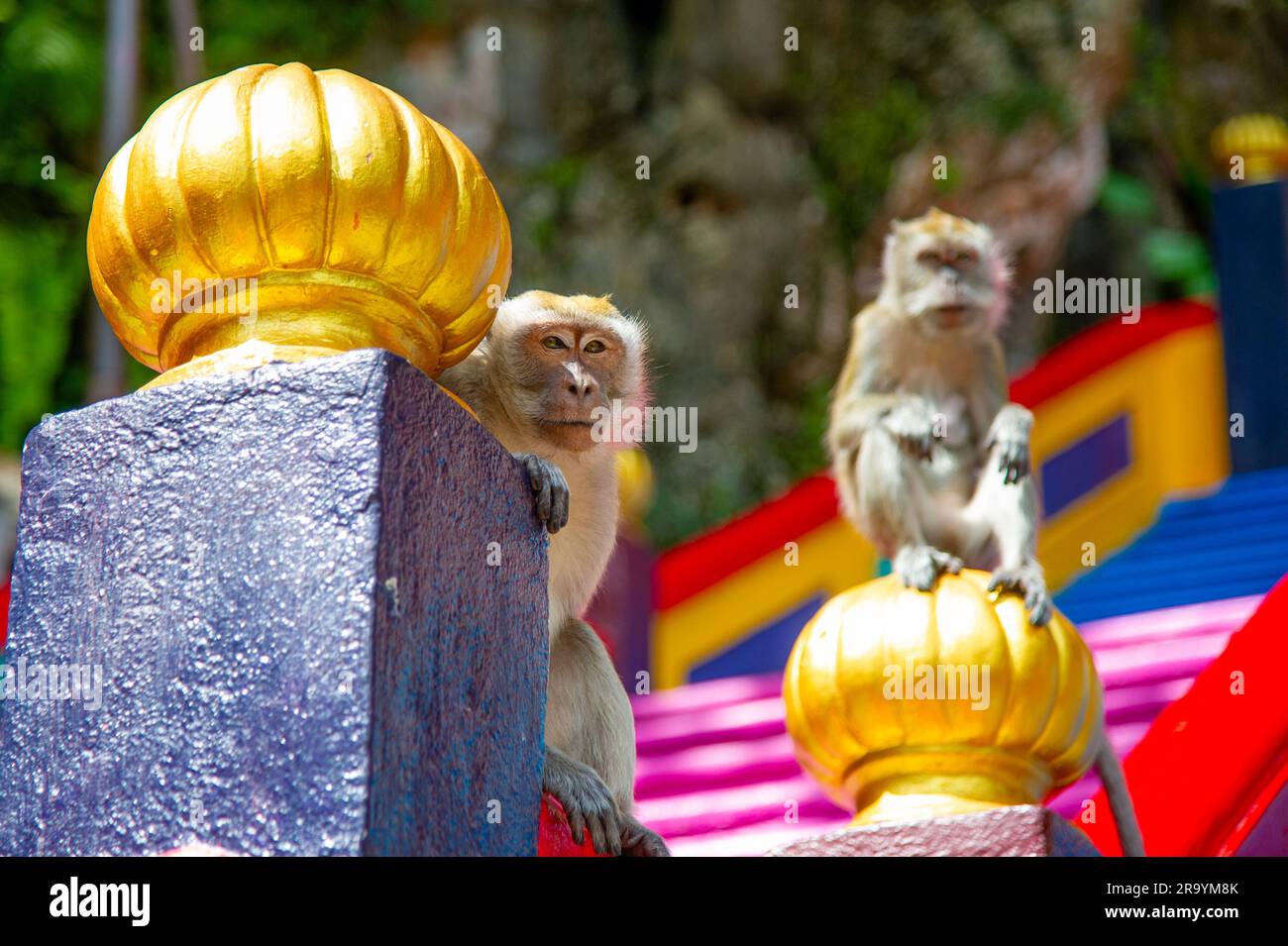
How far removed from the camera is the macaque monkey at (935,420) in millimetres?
6027

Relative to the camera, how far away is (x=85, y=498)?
8.37 feet

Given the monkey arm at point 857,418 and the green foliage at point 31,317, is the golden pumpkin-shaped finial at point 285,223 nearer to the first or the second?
the monkey arm at point 857,418

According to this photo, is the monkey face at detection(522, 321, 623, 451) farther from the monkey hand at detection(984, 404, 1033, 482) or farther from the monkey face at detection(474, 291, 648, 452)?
the monkey hand at detection(984, 404, 1033, 482)

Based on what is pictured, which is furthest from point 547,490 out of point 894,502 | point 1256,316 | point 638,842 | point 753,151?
point 753,151

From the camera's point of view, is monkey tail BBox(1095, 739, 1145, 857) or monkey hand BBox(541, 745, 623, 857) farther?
monkey tail BBox(1095, 739, 1145, 857)

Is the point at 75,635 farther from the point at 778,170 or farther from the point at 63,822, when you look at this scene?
the point at 778,170

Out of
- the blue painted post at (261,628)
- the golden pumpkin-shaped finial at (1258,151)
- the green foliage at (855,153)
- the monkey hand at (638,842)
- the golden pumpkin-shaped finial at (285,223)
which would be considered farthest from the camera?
the green foliage at (855,153)

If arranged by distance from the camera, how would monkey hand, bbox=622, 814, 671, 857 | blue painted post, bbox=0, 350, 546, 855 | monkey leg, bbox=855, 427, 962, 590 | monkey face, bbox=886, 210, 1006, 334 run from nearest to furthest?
blue painted post, bbox=0, 350, 546, 855, monkey hand, bbox=622, 814, 671, 857, monkey leg, bbox=855, 427, 962, 590, monkey face, bbox=886, 210, 1006, 334

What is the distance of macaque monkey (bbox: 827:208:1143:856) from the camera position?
603 cm

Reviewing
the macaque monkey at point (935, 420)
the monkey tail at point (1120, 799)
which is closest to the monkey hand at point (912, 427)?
the macaque monkey at point (935, 420)

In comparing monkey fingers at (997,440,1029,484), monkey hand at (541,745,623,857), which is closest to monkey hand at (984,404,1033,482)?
monkey fingers at (997,440,1029,484)

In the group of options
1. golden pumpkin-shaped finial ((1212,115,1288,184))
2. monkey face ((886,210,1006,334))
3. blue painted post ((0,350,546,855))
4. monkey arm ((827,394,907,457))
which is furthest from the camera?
golden pumpkin-shaped finial ((1212,115,1288,184))

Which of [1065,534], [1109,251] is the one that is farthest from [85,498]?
[1109,251]

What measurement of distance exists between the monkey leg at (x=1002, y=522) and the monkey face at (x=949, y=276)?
60 centimetres
